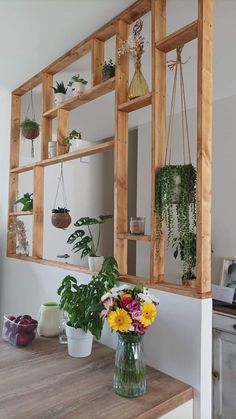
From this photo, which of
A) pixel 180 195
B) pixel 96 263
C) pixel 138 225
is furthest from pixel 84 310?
pixel 180 195

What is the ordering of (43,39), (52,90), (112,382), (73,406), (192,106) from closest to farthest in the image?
(73,406) < (112,382) < (43,39) < (52,90) < (192,106)

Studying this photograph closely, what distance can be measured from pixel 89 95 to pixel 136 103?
48cm

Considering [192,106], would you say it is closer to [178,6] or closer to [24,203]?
[178,6]

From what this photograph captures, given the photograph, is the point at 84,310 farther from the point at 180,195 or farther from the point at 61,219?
the point at 61,219

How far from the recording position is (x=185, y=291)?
4.65 feet

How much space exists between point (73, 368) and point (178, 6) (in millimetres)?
1901

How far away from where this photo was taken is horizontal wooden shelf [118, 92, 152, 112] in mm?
1638

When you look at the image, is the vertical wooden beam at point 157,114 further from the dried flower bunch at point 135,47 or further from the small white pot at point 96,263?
the small white pot at point 96,263

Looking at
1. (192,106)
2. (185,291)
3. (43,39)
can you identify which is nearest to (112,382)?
(185,291)

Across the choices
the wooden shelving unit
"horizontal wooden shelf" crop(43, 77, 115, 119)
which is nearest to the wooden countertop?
the wooden shelving unit

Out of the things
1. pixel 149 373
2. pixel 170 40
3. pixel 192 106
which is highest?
pixel 192 106

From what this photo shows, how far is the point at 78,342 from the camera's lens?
160 cm

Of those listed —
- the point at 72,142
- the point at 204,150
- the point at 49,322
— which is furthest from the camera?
the point at 72,142

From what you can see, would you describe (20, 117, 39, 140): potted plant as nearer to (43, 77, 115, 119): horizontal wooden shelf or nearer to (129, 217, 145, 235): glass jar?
(43, 77, 115, 119): horizontal wooden shelf
